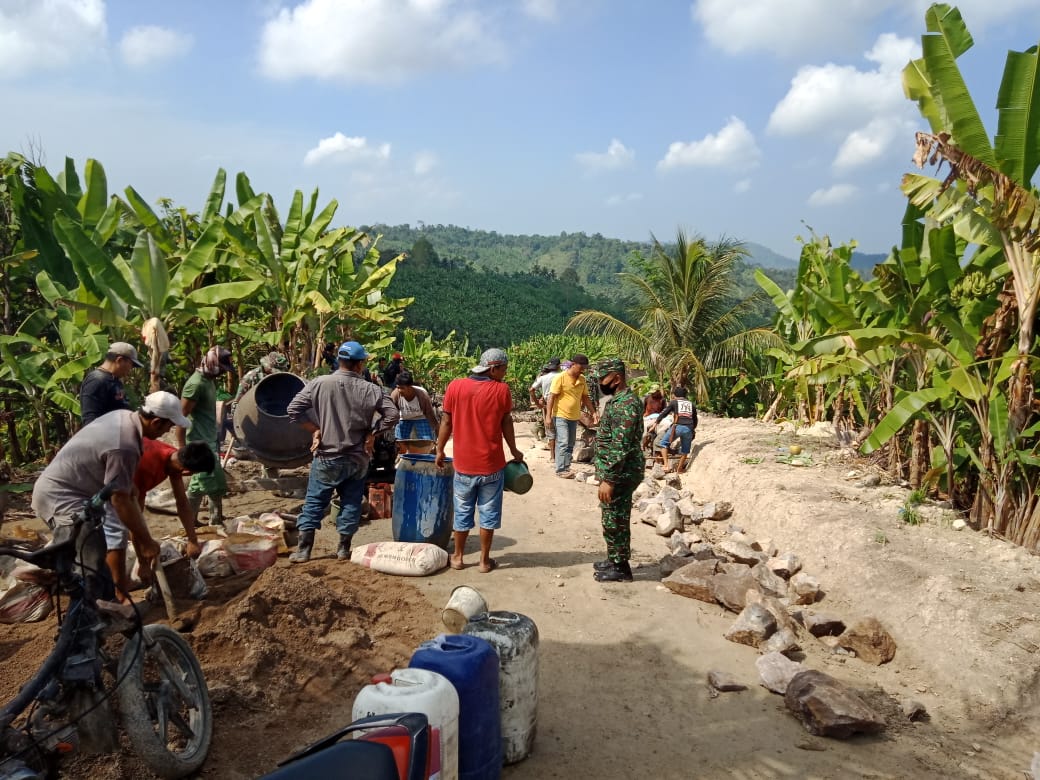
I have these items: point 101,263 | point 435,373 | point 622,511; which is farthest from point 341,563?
point 435,373

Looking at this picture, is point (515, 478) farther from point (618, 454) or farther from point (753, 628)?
point (753, 628)

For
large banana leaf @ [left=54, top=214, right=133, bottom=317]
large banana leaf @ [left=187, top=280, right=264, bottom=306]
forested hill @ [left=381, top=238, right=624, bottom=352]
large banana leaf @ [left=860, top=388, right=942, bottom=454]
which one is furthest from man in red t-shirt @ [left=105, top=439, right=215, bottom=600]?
forested hill @ [left=381, top=238, right=624, bottom=352]

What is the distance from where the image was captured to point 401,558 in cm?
581

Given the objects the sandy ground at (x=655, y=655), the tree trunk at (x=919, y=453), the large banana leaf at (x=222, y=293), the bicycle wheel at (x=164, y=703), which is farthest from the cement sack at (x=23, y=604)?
the tree trunk at (x=919, y=453)

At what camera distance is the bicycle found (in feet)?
8.50

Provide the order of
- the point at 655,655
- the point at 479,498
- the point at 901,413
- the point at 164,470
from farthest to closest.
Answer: the point at 901,413 → the point at 479,498 → the point at 655,655 → the point at 164,470

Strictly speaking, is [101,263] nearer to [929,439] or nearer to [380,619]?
[380,619]

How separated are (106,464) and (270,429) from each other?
3.78 meters

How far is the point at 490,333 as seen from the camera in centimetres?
4941

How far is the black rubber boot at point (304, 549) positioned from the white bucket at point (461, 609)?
6.80 ft

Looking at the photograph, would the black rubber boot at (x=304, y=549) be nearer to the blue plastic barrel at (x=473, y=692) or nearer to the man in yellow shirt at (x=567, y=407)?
the blue plastic barrel at (x=473, y=692)

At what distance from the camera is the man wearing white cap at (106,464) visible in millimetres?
3543

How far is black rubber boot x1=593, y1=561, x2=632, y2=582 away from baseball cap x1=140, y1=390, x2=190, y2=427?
3.74 meters

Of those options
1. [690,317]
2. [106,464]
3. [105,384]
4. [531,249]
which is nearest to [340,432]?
[105,384]
